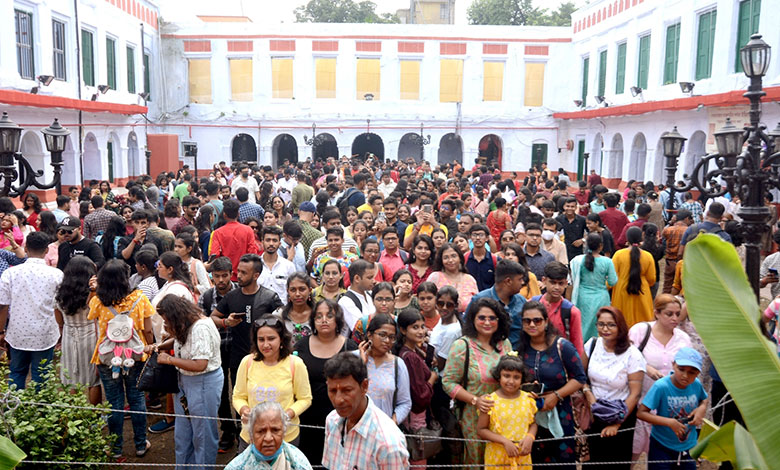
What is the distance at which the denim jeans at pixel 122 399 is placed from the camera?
557cm

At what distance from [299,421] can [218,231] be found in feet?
11.9

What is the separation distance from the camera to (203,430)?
5074 millimetres

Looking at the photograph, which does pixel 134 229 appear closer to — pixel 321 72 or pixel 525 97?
pixel 321 72

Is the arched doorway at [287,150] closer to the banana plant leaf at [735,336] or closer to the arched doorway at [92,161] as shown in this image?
the arched doorway at [92,161]

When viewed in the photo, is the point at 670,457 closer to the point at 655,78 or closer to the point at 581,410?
the point at 581,410

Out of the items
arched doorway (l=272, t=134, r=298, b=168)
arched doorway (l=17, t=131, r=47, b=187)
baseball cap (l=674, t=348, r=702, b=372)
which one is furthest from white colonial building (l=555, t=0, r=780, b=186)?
arched doorway (l=17, t=131, r=47, b=187)

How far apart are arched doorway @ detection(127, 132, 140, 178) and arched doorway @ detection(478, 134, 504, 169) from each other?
14422 millimetres

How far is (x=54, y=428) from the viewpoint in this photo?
15.7ft

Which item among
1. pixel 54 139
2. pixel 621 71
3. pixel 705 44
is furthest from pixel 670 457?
pixel 621 71

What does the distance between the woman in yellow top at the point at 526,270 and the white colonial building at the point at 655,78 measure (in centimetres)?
943

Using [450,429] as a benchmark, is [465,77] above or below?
above

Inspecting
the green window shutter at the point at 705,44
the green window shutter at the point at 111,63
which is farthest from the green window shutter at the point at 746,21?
the green window shutter at the point at 111,63

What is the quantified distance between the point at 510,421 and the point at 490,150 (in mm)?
29028

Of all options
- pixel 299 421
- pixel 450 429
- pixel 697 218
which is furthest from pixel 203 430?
pixel 697 218
